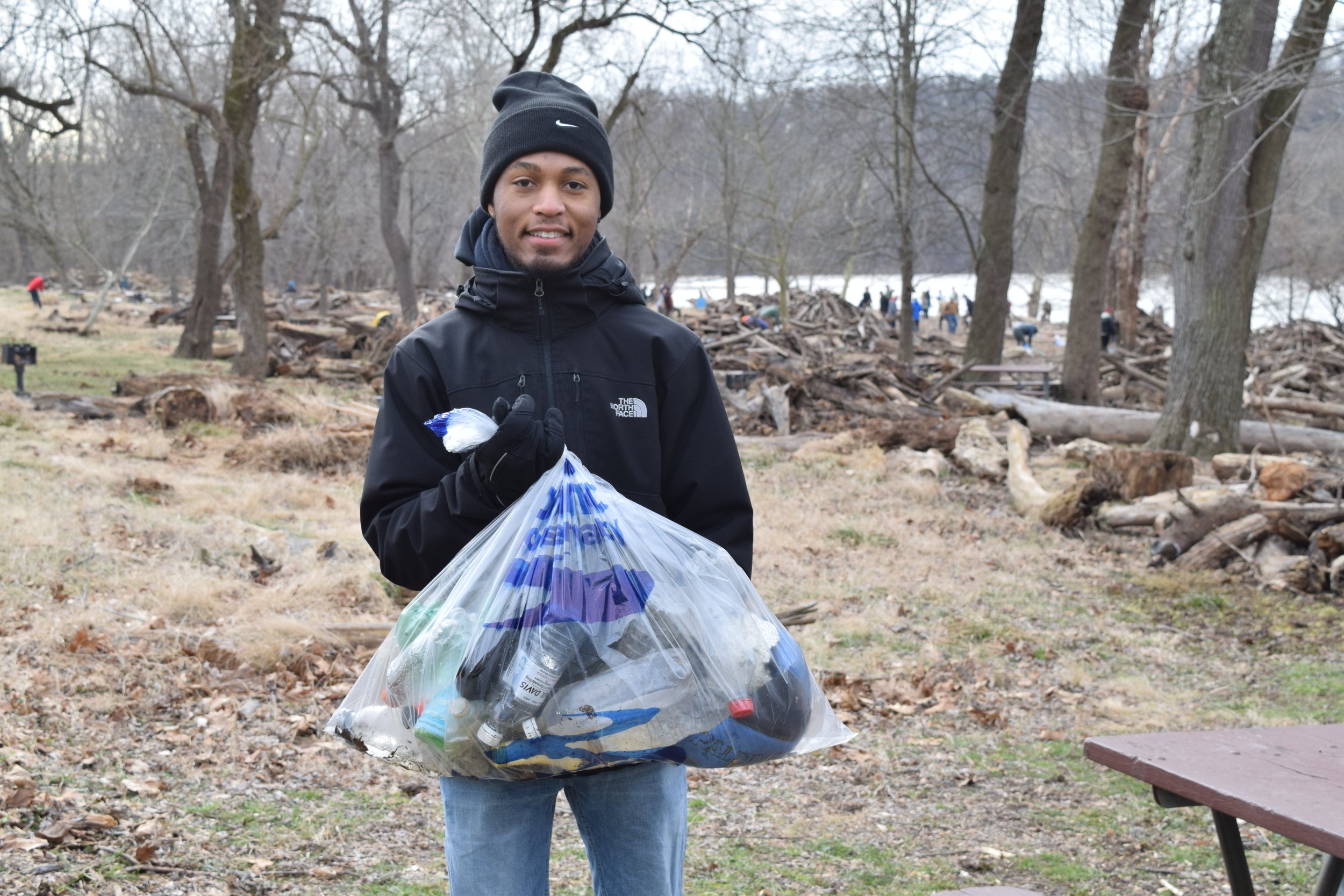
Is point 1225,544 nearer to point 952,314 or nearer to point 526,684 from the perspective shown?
point 526,684

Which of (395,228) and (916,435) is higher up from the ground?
(395,228)

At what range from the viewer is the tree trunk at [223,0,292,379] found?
53.7 ft

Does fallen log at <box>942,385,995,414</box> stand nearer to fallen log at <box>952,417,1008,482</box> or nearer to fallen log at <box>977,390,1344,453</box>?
fallen log at <box>977,390,1344,453</box>

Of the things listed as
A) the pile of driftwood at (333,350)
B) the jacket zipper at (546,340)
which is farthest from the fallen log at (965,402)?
the jacket zipper at (546,340)

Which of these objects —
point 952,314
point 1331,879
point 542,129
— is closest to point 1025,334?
point 952,314

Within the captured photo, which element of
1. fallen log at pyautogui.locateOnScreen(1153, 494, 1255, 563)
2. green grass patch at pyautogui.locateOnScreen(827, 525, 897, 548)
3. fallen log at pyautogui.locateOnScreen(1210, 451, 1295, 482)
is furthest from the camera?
fallen log at pyautogui.locateOnScreen(1210, 451, 1295, 482)

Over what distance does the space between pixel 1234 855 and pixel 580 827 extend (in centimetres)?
158

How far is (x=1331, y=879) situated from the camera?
256 cm

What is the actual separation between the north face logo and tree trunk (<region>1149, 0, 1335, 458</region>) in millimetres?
9844

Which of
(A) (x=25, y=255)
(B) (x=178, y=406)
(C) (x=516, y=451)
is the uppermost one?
(A) (x=25, y=255)

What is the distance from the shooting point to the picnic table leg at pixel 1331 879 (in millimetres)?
2533

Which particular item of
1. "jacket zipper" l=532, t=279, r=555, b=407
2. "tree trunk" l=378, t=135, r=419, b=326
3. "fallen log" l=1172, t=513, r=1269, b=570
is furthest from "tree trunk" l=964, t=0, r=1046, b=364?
"jacket zipper" l=532, t=279, r=555, b=407

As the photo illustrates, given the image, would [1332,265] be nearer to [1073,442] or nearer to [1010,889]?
[1073,442]

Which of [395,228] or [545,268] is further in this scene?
[395,228]
